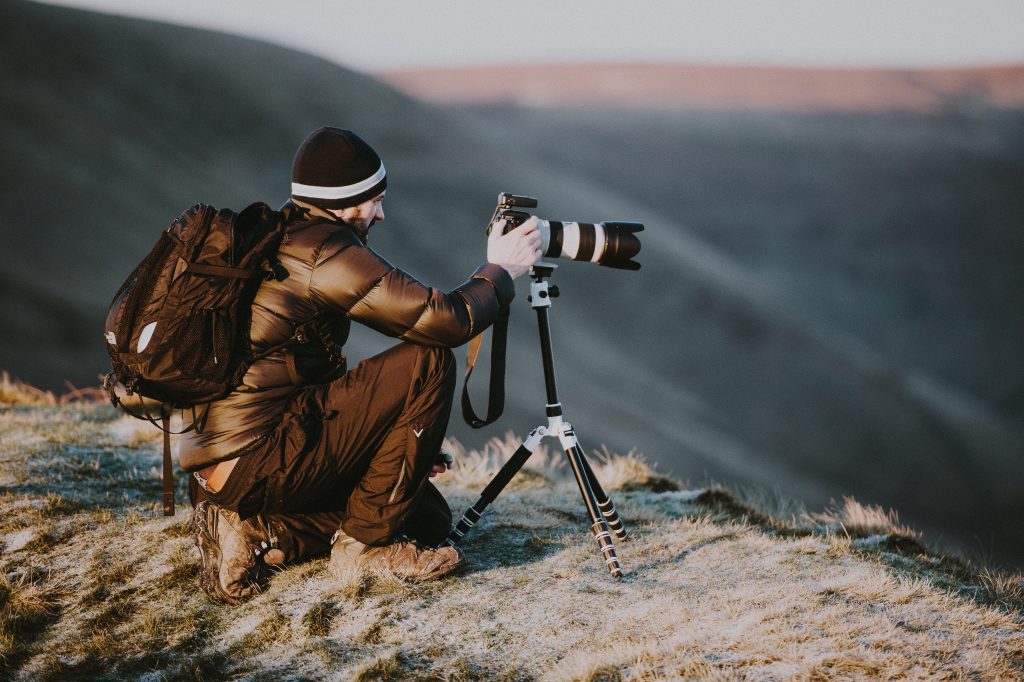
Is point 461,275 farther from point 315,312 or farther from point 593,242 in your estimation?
point 315,312

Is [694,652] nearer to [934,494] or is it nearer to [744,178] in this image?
[934,494]

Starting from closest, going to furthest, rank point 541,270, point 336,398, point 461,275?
1. point 336,398
2. point 541,270
3. point 461,275

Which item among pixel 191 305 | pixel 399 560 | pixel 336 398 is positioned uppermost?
pixel 191 305

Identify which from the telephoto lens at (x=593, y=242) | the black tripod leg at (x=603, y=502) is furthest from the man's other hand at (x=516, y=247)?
the black tripod leg at (x=603, y=502)

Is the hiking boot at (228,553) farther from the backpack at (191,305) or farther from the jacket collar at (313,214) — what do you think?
the jacket collar at (313,214)

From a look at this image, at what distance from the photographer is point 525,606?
351cm

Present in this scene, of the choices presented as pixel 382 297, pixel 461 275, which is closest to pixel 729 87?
pixel 461 275

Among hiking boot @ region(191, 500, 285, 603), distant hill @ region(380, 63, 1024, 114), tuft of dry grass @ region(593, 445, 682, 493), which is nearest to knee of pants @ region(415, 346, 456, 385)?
hiking boot @ region(191, 500, 285, 603)

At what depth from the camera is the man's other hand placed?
361cm

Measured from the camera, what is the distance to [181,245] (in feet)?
10.4

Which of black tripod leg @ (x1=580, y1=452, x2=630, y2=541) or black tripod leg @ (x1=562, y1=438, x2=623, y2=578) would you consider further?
black tripod leg @ (x1=580, y1=452, x2=630, y2=541)

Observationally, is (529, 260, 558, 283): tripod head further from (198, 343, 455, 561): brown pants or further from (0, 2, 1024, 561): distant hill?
(0, 2, 1024, 561): distant hill

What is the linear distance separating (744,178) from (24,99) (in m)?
52.1

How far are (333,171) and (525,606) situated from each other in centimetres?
188
